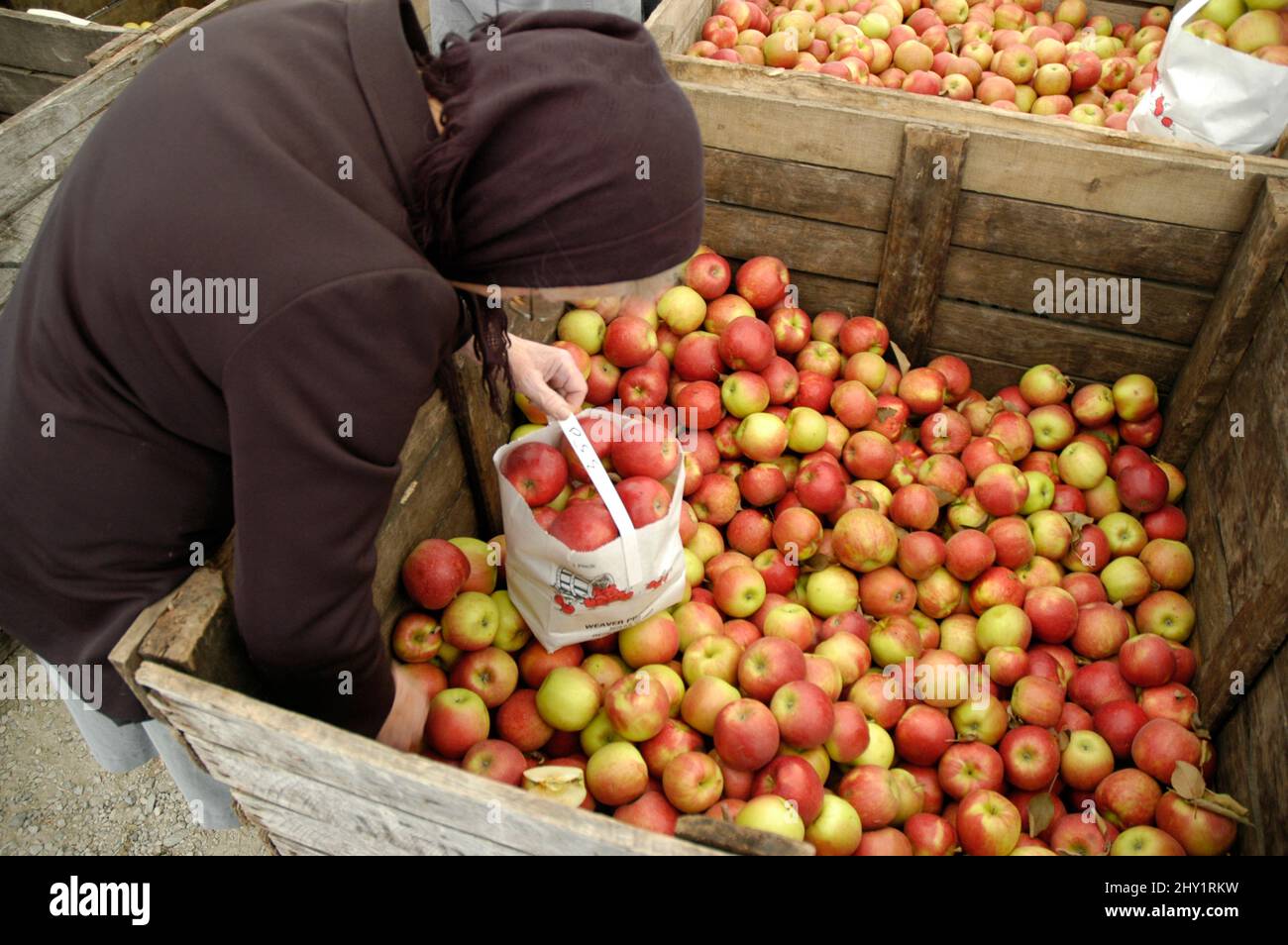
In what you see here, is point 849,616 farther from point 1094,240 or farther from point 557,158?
point 557,158

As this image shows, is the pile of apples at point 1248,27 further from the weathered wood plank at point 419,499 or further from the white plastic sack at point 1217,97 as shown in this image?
the weathered wood plank at point 419,499

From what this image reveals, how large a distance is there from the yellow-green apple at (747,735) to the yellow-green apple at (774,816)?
0.13 m

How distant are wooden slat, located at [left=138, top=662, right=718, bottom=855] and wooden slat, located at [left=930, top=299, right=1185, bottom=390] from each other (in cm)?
234

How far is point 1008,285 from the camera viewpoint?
3.01m

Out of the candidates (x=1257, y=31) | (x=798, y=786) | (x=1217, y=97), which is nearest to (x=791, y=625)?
(x=798, y=786)

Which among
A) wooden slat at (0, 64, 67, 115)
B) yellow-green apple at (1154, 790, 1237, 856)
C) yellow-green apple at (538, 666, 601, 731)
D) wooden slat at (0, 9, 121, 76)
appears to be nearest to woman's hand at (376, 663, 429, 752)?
Result: yellow-green apple at (538, 666, 601, 731)

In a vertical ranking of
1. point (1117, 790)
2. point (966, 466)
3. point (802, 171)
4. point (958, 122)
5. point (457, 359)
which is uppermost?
point (958, 122)

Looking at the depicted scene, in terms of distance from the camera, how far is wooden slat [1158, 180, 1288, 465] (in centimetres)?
251

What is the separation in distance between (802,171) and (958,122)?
0.50 metres

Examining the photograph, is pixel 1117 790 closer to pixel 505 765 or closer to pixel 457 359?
pixel 505 765

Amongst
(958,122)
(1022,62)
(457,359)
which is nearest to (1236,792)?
(958,122)

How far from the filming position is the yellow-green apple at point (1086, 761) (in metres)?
2.38

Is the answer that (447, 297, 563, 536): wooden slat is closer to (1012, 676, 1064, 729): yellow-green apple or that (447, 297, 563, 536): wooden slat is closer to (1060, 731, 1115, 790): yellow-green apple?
(1012, 676, 1064, 729): yellow-green apple
